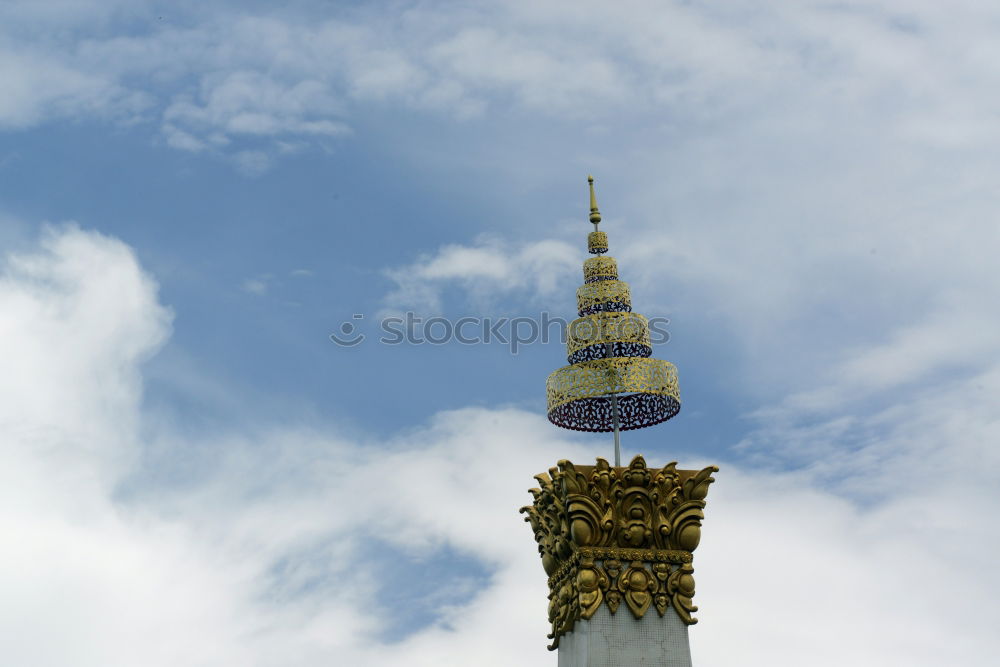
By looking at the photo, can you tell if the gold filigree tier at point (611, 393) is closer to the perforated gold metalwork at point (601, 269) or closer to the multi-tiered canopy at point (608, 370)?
the multi-tiered canopy at point (608, 370)

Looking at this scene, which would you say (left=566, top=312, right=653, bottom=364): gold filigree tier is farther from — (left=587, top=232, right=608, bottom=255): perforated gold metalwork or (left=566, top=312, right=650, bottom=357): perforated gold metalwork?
(left=587, top=232, right=608, bottom=255): perforated gold metalwork

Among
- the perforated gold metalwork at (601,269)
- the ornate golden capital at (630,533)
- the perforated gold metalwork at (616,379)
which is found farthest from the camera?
the perforated gold metalwork at (601,269)

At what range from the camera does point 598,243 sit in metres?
35.7

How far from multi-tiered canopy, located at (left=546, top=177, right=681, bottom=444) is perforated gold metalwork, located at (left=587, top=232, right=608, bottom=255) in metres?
0.27

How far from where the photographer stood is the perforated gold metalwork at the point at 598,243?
35625 millimetres

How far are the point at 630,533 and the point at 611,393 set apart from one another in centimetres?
337

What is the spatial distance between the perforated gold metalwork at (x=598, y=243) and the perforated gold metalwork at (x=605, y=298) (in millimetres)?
926

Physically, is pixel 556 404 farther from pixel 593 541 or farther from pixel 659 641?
pixel 659 641

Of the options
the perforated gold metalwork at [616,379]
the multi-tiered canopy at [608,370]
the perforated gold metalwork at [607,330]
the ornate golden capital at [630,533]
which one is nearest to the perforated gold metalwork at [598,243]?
the multi-tiered canopy at [608,370]

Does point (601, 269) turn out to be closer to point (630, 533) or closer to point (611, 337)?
point (611, 337)

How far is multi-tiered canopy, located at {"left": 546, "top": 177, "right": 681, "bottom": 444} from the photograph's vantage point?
33.4m

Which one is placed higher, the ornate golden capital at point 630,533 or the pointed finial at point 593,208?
the pointed finial at point 593,208

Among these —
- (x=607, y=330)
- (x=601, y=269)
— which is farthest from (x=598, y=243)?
(x=607, y=330)

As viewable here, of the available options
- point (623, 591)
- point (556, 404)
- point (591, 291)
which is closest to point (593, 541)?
point (623, 591)
